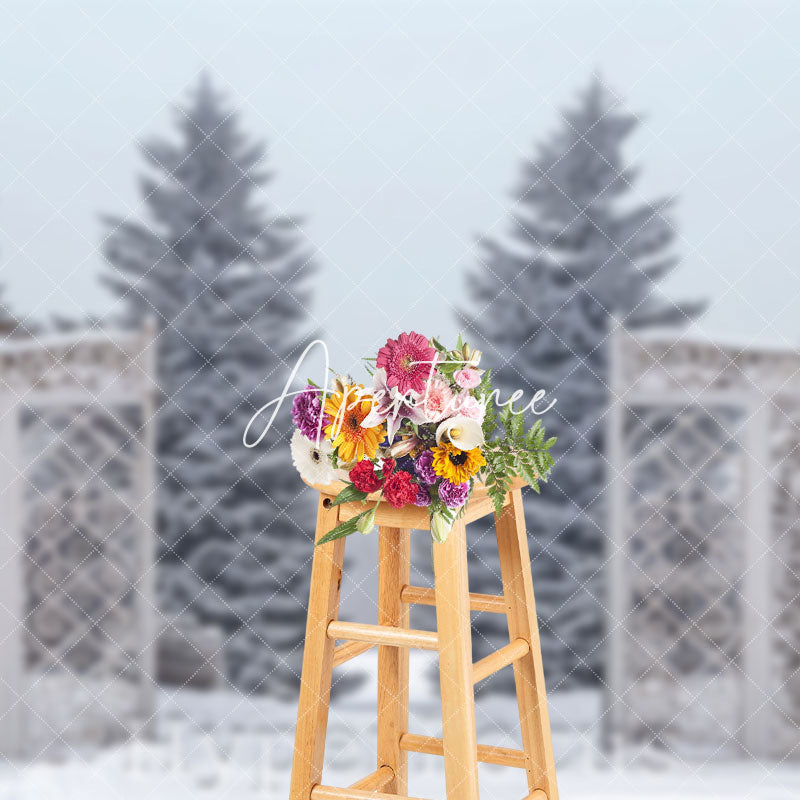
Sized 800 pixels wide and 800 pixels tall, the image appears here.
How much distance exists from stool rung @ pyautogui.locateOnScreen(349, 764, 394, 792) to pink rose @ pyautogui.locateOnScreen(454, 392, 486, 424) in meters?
0.77

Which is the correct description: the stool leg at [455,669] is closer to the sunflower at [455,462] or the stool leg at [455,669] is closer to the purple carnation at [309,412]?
the sunflower at [455,462]

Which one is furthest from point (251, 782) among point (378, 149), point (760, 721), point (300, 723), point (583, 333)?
point (378, 149)

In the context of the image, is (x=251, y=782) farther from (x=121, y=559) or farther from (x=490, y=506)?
(x=490, y=506)

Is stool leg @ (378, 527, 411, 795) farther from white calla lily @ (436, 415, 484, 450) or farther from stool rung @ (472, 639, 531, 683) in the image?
white calla lily @ (436, 415, 484, 450)

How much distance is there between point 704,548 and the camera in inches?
121

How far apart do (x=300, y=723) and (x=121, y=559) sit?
169 cm

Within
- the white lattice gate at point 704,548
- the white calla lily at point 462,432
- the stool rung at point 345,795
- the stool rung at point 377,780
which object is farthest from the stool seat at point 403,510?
the white lattice gate at point 704,548

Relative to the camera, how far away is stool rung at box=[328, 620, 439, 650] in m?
1.52

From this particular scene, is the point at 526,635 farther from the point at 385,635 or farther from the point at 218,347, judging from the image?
the point at 218,347

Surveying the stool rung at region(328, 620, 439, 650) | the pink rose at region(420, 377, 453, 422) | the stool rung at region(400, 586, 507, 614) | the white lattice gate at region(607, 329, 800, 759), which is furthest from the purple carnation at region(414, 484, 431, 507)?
the white lattice gate at region(607, 329, 800, 759)

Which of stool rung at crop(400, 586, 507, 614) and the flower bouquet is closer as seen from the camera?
the flower bouquet

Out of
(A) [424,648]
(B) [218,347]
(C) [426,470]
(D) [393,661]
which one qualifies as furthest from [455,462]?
(B) [218,347]

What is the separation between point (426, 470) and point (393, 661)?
58 centimetres

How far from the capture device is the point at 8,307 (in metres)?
3.11
